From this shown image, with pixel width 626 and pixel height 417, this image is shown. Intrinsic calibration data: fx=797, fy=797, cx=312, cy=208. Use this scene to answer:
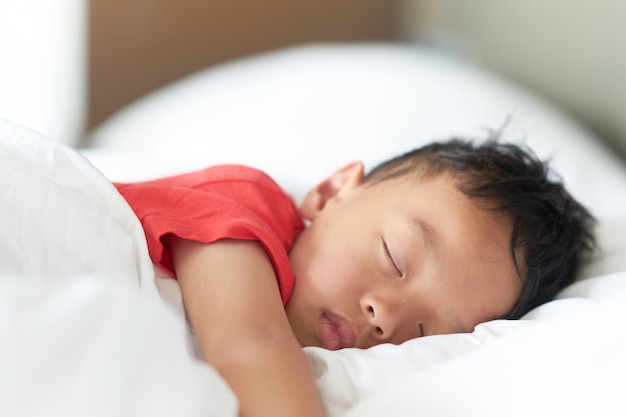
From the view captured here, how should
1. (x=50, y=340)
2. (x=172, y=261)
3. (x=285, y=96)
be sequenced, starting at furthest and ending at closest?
(x=285, y=96), (x=172, y=261), (x=50, y=340)

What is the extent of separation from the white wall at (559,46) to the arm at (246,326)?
954 millimetres

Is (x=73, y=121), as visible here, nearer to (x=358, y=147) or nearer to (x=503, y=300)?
(x=358, y=147)

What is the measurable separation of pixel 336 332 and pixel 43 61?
1.18 metres

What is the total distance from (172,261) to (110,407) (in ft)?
1.19

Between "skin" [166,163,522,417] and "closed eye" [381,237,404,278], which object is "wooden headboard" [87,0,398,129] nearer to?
"skin" [166,163,522,417]

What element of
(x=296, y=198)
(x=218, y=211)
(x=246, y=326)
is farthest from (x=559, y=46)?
(x=246, y=326)

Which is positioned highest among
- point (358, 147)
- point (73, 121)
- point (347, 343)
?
point (358, 147)

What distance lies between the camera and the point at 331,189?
1.15 metres

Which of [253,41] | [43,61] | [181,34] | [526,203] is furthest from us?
[253,41]

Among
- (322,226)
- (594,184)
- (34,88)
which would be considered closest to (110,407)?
(322,226)

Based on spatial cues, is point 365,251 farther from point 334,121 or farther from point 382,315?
point 334,121

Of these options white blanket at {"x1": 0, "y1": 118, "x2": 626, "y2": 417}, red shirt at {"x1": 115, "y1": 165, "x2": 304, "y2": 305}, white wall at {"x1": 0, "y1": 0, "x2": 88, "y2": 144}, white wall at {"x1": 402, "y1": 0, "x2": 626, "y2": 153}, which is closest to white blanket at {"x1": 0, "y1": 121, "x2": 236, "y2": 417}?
white blanket at {"x1": 0, "y1": 118, "x2": 626, "y2": 417}

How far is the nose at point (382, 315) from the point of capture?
87 cm

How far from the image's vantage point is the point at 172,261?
2.89 ft
